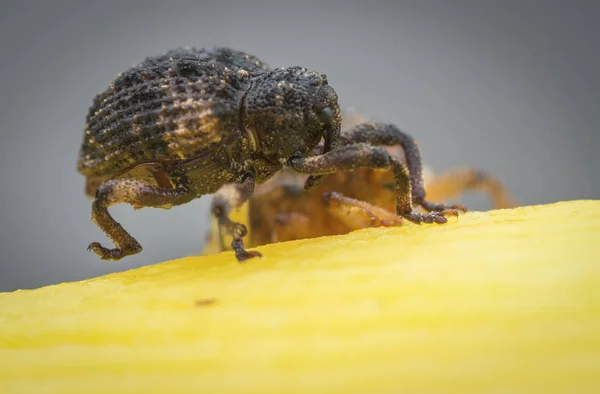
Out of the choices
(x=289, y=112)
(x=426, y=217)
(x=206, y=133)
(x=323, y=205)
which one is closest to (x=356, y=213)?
(x=323, y=205)

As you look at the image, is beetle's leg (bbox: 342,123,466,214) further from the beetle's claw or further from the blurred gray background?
the blurred gray background

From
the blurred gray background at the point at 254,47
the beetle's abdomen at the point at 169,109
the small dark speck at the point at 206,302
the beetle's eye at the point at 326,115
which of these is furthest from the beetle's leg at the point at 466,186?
the small dark speck at the point at 206,302

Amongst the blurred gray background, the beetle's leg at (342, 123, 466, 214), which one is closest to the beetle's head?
the beetle's leg at (342, 123, 466, 214)

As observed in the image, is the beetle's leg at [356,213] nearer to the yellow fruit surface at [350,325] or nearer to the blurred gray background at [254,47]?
the yellow fruit surface at [350,325]

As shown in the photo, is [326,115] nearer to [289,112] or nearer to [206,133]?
[289,112]

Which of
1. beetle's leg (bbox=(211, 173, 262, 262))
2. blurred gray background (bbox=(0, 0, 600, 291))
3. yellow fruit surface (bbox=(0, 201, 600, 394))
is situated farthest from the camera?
blurred gray background (bbox=(0, 0, 600, 291))

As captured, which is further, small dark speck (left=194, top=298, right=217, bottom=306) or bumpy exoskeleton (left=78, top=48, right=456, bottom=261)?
bumpy exoskeleton (left=78, top=48, right=456, bottom=261)

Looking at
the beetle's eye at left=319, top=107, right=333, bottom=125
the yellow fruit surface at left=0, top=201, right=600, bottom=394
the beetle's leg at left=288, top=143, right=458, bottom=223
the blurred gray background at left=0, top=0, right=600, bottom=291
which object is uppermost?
the blurred gray background at left=0, top=0, right=600, bottom=291

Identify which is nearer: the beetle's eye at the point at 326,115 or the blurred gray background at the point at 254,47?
the beetle's eye at the point at 326,115

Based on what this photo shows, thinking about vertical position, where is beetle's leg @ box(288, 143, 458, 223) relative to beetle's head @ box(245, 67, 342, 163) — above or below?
below
